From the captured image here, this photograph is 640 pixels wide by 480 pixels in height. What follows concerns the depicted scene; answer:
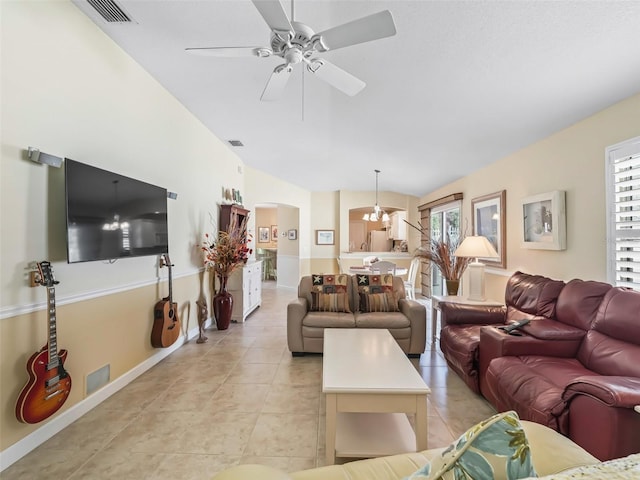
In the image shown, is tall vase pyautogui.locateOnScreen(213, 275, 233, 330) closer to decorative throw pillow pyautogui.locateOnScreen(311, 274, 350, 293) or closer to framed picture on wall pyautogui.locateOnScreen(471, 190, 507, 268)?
decorative throw pillow pyautogui.locateOnScreen(311, 274, 350, 293)

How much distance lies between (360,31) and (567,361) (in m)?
2.63

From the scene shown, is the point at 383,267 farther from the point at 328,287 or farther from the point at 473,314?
the point at 473,314

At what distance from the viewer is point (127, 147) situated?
274cm

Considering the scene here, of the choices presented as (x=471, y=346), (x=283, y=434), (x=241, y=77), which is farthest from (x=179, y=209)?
(x=471, y=346)

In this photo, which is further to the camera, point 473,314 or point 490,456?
point 473,314

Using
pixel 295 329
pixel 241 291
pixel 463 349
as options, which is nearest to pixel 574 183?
pixel 463 349

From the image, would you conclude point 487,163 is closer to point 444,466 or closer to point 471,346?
point 471,346

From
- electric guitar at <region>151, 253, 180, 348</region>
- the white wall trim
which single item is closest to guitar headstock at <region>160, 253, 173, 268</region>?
electric guitar at <region>151, 253, 180, 348</region>

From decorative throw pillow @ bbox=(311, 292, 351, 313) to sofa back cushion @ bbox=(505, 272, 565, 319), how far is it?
175cm

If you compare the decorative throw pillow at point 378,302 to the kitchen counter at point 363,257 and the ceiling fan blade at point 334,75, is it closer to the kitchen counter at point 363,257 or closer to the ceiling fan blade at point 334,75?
the ceiling fan blade at point 334,75

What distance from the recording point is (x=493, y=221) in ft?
13.9

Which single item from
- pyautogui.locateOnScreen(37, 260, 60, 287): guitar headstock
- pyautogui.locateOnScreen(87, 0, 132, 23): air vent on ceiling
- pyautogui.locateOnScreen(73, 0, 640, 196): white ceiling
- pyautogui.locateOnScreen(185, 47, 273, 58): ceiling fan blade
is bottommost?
pyautogui.locateOnScreen(37, 260, 60, 287): guitar headstock

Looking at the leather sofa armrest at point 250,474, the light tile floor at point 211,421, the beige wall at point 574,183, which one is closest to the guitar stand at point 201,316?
the light tile floor at point 211,421

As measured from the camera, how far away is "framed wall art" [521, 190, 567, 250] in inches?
116
